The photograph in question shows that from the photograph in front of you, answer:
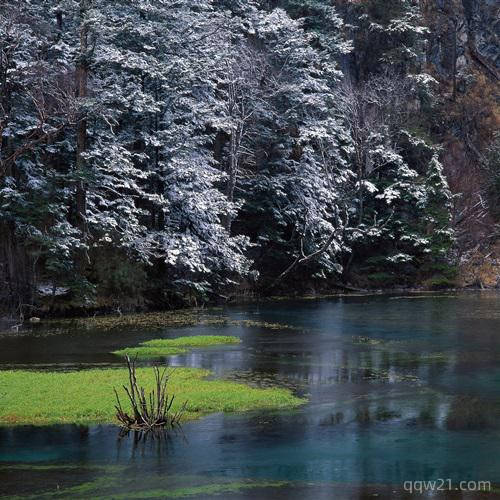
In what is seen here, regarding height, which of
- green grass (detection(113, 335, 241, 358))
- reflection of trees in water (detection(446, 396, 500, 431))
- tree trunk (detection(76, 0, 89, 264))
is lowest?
reflection of trees in water (detection(446, 396, 500, 431))

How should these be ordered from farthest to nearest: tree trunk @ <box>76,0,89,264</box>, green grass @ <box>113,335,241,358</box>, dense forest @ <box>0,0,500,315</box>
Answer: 1. tree trunk @ <box>76,0,89,264</box>
2. dense forest @ <box>0,0,500,315</box>
3. green grass @ <box>113,335,241,358</box>

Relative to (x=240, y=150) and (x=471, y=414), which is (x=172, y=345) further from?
(x=240, y=150)

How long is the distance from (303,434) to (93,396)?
206 inches

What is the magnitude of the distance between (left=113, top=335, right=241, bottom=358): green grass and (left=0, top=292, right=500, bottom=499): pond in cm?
62

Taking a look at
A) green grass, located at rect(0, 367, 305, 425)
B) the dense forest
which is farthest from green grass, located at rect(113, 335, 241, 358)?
the dense forest

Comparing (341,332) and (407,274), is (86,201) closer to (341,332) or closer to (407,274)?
(341,332)

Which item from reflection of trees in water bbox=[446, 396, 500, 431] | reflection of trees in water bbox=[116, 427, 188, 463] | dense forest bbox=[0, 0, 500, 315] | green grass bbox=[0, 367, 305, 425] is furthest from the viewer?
dense forest bbox=[0, 0, 500, 315]

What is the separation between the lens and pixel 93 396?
17.9 m

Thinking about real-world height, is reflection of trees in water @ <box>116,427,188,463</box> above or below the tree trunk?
below

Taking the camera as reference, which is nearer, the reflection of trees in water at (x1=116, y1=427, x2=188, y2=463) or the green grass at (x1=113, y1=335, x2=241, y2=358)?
the reflection of trees in water at (x1=116, y1=427, x2=188, y2=463)

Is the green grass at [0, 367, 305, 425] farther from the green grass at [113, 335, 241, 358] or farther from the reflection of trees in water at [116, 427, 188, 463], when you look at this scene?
the green grass at [113, 335, 241, 358]

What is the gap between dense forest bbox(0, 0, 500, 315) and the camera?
124 ft

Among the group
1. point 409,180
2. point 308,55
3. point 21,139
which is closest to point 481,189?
point 409,180

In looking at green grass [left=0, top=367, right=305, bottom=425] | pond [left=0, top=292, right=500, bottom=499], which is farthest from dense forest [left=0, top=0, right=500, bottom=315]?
green grass [left=0, top=367, right=305, bottom=425]
